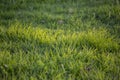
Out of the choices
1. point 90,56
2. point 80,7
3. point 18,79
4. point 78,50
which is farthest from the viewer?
point 80,7

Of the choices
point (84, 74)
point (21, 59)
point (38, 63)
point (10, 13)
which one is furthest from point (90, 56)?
point (10, 13)

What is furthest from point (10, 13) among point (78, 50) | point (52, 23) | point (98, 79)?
point (98, 79)

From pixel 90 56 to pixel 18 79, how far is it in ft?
3.17

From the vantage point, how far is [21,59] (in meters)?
2.90

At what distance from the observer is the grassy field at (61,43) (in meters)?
2.78

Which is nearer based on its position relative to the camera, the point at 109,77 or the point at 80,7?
the point at 109,77

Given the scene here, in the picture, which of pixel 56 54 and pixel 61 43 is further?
pixel 61 43

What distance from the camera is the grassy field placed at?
109 inches

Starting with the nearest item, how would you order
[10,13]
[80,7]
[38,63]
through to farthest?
[38,63] → [10,13] → [80,7]

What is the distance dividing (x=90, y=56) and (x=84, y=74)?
15.0 inches

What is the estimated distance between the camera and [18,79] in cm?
262

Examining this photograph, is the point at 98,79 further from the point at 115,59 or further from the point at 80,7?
the point at 80,7

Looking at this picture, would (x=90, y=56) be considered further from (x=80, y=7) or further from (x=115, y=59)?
(x=80, y=7)

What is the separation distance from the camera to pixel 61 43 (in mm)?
3420
